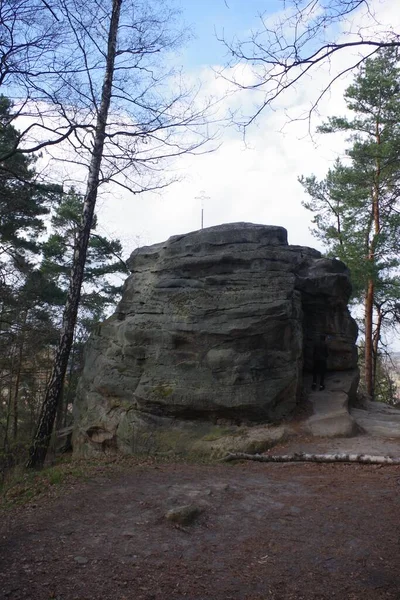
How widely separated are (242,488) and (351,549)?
6.79 feet

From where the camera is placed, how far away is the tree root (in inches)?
293

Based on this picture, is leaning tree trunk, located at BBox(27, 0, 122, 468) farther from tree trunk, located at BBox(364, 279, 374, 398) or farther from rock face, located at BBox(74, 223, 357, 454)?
tree trunk, located at BBox(364, 279, 374, 398)

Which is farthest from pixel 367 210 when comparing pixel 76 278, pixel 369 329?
pixel 76 278

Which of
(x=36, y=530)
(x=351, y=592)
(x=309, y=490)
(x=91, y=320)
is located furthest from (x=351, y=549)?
(x=91, y=320)

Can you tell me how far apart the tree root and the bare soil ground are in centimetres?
58

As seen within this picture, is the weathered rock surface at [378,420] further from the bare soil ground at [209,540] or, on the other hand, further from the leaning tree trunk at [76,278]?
the leaning tree trunk at [76,278]

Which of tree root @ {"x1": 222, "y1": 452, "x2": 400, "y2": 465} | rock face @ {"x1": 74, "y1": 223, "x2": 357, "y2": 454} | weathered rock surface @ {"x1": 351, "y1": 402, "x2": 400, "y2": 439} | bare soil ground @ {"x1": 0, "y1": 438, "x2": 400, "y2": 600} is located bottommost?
bare soil ground @ {"x1": 0, "y1": 438, "x2": 400, "y2": 600}

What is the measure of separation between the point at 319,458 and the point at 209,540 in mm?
3699

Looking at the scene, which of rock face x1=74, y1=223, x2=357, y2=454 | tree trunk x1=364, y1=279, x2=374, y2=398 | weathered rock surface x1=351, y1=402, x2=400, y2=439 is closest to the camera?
weathered rock surface x1=351, y1=402, x2=400, y2=439

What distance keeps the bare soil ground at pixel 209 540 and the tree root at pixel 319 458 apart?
582 mm

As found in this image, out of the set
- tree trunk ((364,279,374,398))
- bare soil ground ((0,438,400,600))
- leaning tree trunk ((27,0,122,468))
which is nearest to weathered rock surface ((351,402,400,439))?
bare soil ground ((0,438,400,600))

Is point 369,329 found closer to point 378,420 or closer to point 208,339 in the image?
point 378,420

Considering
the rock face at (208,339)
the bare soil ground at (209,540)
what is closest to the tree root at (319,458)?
the bare soil ground at (209,540)

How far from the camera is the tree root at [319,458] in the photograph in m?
7.45
